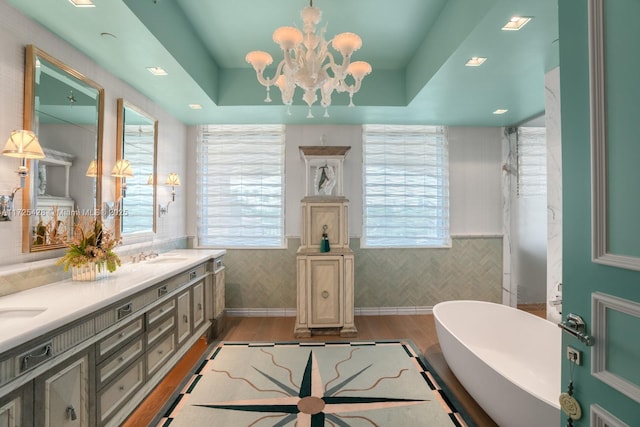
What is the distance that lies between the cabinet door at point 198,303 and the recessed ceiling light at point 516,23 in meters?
3.19

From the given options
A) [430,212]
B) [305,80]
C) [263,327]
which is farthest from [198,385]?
[430,212]

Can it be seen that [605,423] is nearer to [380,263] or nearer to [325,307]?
[325,307]

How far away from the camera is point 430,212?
4.37 m

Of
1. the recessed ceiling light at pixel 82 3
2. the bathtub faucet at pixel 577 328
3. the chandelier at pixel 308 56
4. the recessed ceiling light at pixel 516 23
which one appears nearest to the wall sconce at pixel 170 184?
the recessed ceiling light at pixel 82 3

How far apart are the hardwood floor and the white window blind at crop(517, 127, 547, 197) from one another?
5.36ft

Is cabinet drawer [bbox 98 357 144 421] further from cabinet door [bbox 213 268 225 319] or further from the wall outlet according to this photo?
the wall outlet

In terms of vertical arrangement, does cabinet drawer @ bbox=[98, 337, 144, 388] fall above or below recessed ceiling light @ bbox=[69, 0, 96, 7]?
below

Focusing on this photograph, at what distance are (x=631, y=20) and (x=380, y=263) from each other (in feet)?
12.0

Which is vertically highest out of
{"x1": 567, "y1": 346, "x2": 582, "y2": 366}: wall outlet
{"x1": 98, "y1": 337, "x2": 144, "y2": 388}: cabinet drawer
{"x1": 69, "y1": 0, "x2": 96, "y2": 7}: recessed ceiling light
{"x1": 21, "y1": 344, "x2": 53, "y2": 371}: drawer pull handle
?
{"x1": 69, "y1": 0, "x2": 96, "y2": 7}: recessed ceiling light

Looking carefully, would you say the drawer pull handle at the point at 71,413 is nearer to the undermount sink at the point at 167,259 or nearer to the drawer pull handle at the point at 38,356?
the drawer pull handle at the point at 38,356

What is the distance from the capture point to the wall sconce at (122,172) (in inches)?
109

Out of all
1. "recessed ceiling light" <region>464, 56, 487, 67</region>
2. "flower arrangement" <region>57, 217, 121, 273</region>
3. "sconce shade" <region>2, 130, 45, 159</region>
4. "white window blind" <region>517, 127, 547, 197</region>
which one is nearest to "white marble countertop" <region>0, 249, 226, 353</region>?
"flower arrangement" <region>57, 217, 121, 273</region>

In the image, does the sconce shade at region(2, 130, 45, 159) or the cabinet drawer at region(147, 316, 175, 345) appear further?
the cabinet drawer at region(147, 316, 175, 345)

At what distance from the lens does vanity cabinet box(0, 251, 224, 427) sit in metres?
1.26
